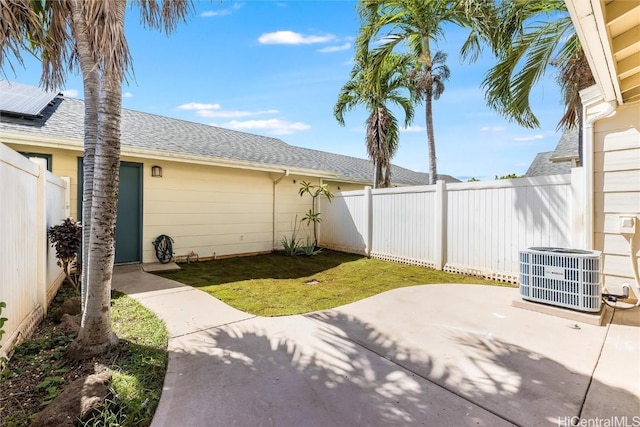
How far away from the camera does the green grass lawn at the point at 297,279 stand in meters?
4.77

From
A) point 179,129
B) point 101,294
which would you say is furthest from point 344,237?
point 101,294

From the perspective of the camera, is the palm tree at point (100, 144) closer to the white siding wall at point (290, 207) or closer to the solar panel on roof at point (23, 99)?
the solar panel on roof at point (23, 99)

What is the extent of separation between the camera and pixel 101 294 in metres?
2.97

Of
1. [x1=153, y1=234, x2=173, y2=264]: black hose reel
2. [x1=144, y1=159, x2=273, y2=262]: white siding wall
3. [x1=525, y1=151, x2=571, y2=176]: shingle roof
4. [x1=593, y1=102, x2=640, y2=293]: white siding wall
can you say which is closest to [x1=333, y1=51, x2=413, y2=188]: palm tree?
[x1=144, y1=159, x2=273, y2=262]: white siding wall

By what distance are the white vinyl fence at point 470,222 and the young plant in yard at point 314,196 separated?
1.15 m

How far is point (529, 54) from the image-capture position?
18.7 feet

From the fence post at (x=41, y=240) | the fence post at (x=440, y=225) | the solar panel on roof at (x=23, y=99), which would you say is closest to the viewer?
the fence post at (x=41, y=240)

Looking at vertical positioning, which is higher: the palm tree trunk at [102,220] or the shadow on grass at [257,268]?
the palm tree trunk at [102,220]

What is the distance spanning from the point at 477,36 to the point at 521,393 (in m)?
7.64

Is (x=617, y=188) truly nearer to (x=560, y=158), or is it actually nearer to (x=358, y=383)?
(x=358, y=383)

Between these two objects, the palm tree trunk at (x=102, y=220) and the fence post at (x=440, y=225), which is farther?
the fence post at (x=440, y=225)

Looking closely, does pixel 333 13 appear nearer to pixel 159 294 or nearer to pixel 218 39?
pixel 218 39

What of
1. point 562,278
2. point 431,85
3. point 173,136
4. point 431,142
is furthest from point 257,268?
point 431,85

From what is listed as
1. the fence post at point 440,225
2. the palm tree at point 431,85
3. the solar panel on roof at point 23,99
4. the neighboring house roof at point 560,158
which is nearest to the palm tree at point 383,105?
the palm tree at point 431,85
